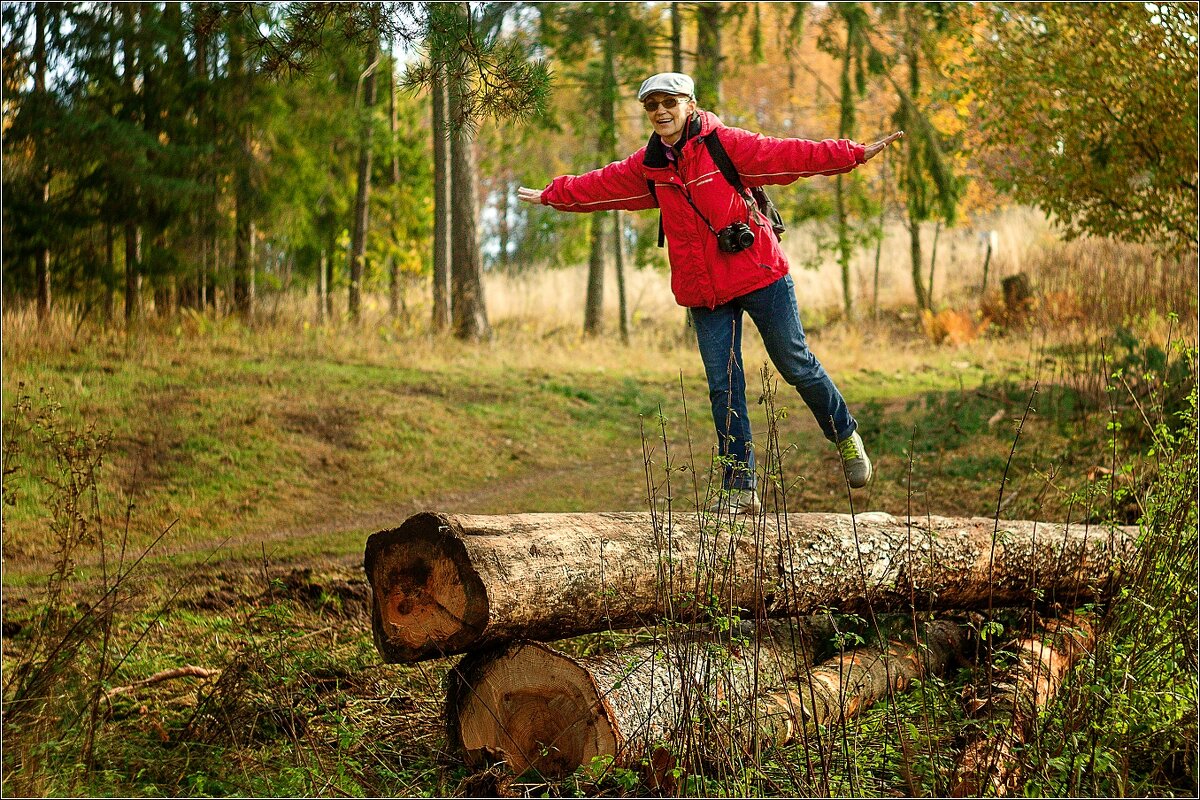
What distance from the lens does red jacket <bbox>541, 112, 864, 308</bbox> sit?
514 centimetres

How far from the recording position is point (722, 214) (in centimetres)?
522

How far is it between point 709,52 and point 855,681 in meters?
14.6

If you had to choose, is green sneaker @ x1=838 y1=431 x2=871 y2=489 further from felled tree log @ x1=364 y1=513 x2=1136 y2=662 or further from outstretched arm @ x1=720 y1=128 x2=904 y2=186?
outstretched arm @ x1=720 y1=128 x2=904 y2=186

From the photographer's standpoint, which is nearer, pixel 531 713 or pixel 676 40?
pixel 531 713

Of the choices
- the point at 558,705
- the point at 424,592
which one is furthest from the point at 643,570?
the point at 424,592

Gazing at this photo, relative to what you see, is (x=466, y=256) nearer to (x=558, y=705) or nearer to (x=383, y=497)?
(x=383, y=497)

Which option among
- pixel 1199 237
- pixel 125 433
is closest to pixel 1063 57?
pixel 1199 237

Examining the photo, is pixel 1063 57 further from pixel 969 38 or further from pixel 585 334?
pixel 585 334

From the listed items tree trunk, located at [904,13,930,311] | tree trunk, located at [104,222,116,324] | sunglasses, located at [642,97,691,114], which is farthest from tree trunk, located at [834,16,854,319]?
sunglasses, located at [642,97,691,114]

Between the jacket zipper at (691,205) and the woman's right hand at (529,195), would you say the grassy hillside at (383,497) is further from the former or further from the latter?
the woman's right hand at (529,195)

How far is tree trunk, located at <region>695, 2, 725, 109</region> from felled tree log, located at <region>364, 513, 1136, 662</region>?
11606 mm

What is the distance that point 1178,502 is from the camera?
437 centimetres

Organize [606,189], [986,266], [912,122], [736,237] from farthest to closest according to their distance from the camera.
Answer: [986,266] → [912,122] → [606,189] → [736,237]

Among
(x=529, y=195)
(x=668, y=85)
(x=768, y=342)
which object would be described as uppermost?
(x=668, y=85)
